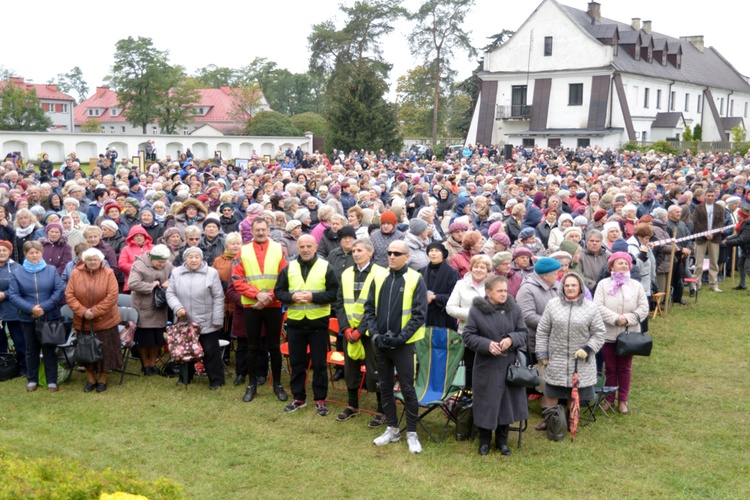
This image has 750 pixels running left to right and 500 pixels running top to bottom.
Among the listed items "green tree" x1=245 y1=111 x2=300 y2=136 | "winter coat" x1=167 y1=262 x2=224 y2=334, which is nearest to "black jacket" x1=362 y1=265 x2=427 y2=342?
"winter coat" x1=167 y1=262 x2=224 y2=334

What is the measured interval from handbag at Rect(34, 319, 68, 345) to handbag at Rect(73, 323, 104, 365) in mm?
194

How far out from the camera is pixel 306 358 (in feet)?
24.3

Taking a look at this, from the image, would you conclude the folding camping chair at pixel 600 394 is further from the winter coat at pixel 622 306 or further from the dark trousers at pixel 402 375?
the dark trousers at pixel 402 375

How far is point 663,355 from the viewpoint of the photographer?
941 centimetres

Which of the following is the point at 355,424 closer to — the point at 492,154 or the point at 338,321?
the point at 338,321

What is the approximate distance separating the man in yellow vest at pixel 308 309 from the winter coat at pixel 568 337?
209 centimetres

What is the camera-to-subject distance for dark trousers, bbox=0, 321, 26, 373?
827cm

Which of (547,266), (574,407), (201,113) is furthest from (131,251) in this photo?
(201,113)

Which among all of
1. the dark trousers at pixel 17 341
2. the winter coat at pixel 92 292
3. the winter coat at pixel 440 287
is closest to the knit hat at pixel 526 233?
the winter coat at pixel 440 287

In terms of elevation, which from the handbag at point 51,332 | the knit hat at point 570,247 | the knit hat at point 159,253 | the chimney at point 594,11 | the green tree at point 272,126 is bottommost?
the handbag at point 51,332

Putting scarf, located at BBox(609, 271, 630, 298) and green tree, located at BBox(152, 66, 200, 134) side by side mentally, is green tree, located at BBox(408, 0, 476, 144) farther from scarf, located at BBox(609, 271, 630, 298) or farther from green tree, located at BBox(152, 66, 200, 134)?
scarf, located at BBox(609, 271, 630, 298)

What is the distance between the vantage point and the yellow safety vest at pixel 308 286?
720cm

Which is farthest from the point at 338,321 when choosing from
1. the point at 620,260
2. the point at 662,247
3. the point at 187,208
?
the point at 662,247

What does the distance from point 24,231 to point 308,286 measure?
499 centimetres
